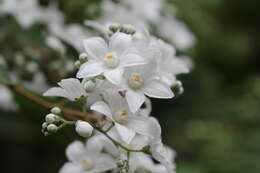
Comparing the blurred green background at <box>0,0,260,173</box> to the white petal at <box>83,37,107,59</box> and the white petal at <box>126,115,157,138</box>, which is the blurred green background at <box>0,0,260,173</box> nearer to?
the white petal at <box>83,37,107,59</box>

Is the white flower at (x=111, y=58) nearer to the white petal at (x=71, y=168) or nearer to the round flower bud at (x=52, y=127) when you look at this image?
the round flower bud at (x=52, y=127)

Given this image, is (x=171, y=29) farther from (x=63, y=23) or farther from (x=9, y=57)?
(x=9, y=57)

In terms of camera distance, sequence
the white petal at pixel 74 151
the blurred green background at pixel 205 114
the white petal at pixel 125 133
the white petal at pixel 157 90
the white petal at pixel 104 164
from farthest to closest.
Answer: the blurred green background at pixel 205 114, the white petal at pixel 74 151, the white petal at pixel 104 164, the white petal at pixel 157 90, the white petal at pixel 125 133

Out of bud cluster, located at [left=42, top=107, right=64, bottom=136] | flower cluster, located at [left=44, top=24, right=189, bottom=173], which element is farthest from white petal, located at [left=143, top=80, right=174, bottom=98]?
bud cluster, located at [left=42, top=107, right=64, bottom=136]

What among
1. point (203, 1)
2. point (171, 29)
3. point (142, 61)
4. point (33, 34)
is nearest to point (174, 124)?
point (171, 29)

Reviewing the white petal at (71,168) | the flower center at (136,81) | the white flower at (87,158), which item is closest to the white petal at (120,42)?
the flower center at (136,81)

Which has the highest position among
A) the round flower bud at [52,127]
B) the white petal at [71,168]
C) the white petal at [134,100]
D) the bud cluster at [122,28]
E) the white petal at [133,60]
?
the bud cluster at [122,28]

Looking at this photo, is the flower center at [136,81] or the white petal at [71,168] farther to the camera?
the white petal at [71,168]

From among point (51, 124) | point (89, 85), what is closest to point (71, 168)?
point (51, 124)
